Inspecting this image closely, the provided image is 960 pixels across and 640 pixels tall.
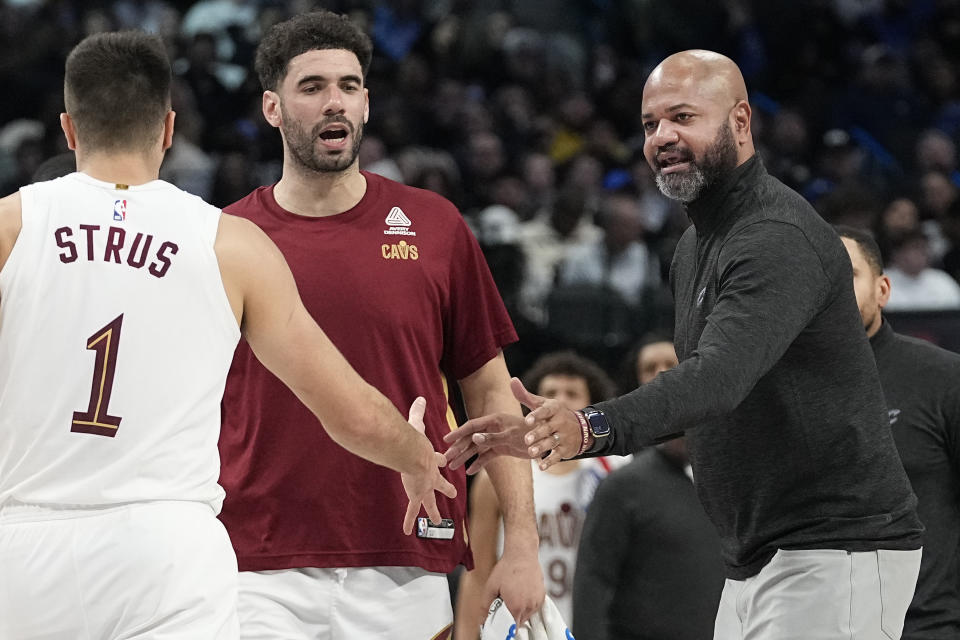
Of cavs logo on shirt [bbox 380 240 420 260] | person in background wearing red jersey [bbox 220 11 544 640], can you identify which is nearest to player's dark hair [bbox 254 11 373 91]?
person in background wearing red jersey [bbox 220 11 544 640]

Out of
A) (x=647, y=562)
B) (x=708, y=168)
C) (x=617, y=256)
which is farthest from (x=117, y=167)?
(x=617, y=256)

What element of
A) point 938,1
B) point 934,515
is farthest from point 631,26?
point 934,515

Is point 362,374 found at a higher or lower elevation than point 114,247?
lower

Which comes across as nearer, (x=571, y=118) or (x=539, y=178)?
(x=539, y=178)

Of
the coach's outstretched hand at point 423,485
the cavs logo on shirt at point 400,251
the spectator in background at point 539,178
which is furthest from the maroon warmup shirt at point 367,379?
the spectator in background at point 539,178

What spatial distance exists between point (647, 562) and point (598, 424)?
2892 mm

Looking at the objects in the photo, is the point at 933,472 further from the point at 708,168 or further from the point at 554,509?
the point at 554,509

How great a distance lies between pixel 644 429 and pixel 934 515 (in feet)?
6.99

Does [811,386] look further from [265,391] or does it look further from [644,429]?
[265,391]

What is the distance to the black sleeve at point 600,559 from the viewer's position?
6051mm

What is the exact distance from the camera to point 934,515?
17.0 ft

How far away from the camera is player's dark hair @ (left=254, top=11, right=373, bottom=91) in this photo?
16.2ft

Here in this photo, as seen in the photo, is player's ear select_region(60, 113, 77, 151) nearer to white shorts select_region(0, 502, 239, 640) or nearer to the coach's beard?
white shorts select_region(0, 502, 239, 640)

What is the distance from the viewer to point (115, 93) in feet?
12.0
